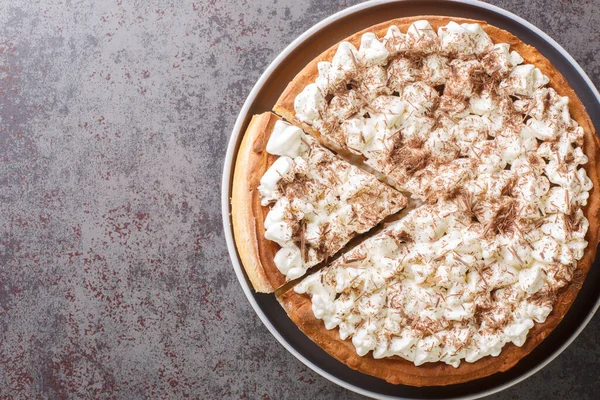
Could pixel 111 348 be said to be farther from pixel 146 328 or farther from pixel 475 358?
pixel 475 358

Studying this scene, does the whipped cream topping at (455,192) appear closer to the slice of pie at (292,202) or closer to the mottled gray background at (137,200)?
the slice of pie at (292,202)

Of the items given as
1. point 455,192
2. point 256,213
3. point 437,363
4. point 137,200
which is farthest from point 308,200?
point 137,200

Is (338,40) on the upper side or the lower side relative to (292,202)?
upper

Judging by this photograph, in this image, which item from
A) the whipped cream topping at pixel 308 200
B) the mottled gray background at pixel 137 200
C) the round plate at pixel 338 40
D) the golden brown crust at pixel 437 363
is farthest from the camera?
the mottled gray background at pixel 137 200

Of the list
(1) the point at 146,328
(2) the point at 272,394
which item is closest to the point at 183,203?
(1) the point at 146,328

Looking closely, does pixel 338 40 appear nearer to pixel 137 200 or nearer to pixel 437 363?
pixel 137 200

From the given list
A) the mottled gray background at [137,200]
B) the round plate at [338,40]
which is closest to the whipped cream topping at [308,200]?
the round plate at [338,40]

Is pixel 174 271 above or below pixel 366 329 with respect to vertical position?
above
